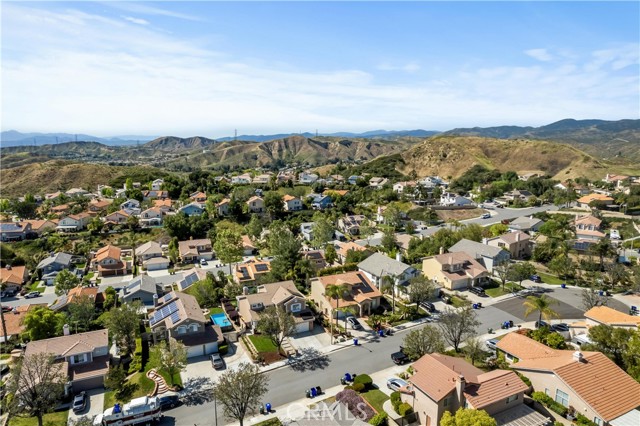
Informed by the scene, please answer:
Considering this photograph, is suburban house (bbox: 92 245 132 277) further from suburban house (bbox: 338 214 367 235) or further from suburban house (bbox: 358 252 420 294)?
suburban house (bbox: 338 214 367 235)

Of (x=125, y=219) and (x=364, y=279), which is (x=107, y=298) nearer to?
(x=364, y=279)

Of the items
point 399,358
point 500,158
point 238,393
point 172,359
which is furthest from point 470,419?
point 500,158

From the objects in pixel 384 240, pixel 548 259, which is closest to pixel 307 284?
pixel 384 240

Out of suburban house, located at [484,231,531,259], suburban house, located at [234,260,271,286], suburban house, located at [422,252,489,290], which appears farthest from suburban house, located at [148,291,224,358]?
suburban house, located at [484,231,531,259]

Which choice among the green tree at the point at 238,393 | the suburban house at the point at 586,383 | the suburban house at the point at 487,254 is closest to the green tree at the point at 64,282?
the green tree at the point at 238,393

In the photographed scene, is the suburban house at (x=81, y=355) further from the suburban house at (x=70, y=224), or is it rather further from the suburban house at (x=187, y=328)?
the suburban house at (x=70, y=224)

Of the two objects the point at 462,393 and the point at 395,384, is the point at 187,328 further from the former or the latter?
the point at 462,393
